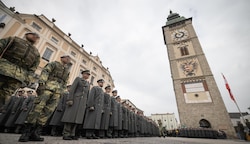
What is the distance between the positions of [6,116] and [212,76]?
2306 centimetres

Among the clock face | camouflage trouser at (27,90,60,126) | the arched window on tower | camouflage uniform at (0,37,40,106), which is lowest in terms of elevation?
camouflage trouser at (27,90,60,126)

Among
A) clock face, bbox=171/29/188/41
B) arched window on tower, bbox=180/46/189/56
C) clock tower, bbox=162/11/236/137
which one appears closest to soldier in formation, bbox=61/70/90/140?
clock tower, bbox=162/11/236/137

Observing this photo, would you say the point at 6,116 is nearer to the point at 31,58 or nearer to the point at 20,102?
the point at 20,102

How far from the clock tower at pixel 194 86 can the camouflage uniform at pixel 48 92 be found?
59.9 ft

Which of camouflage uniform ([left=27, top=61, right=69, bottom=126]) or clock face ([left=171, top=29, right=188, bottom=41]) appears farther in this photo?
clock face ([left=171, top=29, right=188, bottom=41])

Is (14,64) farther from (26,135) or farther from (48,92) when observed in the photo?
(26,135)

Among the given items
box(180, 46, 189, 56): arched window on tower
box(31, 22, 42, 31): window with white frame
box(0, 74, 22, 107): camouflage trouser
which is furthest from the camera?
box(180, 46, 189, 56): arched window on tower

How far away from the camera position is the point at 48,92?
2.52 m

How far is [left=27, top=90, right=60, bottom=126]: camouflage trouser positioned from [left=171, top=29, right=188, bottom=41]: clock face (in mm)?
26433

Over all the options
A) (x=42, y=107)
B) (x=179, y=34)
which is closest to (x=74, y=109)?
(x=42, y=107)

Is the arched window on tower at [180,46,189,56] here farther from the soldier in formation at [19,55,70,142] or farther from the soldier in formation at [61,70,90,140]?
the soldier in formation at [19,55,70,142]

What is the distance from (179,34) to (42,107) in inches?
1100

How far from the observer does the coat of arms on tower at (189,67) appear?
61.8ft

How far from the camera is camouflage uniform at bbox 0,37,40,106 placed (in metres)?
1.80
